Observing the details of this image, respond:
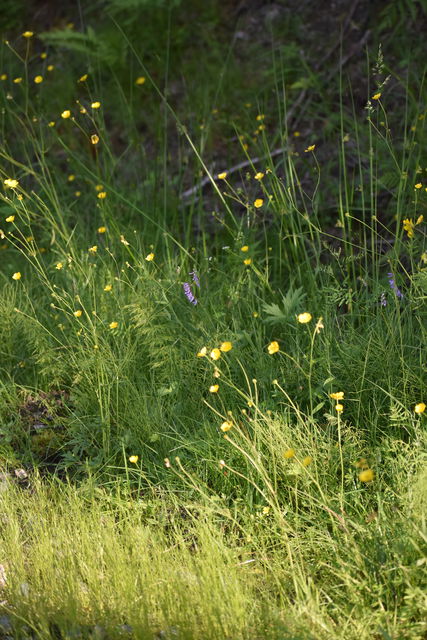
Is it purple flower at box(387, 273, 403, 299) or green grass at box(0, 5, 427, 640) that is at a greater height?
purple flower at box(387, 273, 403, 299)

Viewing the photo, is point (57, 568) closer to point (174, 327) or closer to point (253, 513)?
point (253, 513)

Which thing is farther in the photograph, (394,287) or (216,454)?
(394,287)

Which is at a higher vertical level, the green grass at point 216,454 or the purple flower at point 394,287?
the purple flower at point 394,287

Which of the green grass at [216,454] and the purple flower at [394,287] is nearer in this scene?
the green grass at [216,454]

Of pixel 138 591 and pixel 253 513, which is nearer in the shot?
pixel 138 591

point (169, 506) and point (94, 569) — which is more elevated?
point (94, 569)

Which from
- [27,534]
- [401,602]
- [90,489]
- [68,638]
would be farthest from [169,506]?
[401,602]

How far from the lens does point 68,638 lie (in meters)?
1.78

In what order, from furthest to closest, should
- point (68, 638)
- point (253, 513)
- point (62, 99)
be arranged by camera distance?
point (62, 99) → point (253, 513) → point (68, 638)

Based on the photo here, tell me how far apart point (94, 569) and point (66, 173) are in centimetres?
353

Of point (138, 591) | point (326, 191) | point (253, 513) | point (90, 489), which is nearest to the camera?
point (138, 591)

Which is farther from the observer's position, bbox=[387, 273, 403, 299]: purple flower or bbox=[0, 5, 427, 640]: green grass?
bbox=[387, 273, 403, 299]: purple flower

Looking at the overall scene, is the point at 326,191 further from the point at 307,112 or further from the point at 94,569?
the point at 94,569

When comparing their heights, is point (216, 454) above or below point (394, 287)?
below
